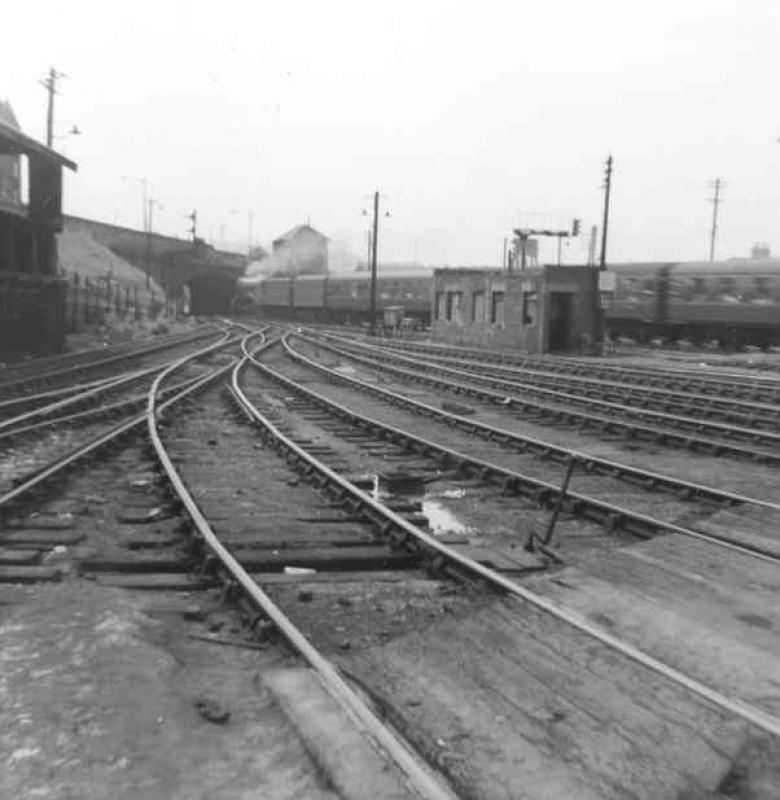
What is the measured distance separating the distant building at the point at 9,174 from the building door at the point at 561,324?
21.6 metres

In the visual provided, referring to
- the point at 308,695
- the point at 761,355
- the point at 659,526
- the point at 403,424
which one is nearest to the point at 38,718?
the point at 308,695

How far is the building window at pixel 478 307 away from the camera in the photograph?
3522 cm

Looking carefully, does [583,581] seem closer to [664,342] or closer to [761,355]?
[761,355]

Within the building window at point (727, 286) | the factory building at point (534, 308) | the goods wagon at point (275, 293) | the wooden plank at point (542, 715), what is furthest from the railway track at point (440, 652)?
the goods wagon at point (275, 293)

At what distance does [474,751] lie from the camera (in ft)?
12.4

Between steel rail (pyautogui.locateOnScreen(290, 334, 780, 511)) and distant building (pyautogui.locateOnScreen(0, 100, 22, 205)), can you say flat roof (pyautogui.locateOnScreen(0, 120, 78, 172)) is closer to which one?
distant building (pyautogui.locateOnScreen(0, 100, 22, 205))

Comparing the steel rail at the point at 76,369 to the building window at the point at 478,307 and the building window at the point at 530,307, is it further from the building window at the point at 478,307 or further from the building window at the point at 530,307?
the building window at the point at 530,307

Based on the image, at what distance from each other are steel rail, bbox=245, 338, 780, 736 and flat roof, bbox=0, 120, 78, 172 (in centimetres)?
2147

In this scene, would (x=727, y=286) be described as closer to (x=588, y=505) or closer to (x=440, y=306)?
(x=440, y=306)

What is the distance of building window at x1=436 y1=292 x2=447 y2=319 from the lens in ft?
126

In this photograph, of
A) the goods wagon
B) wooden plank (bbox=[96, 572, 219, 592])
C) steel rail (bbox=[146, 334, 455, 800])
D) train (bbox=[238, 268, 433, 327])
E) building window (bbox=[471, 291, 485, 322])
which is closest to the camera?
steel rail (bbox=[146, 334, 455, 800])

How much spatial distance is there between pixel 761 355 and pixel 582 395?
16.8m

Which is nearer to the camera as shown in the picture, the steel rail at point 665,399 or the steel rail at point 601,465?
the steel rail at point 601,465

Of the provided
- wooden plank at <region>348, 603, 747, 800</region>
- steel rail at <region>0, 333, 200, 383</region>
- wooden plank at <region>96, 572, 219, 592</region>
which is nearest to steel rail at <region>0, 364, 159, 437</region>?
steel rail at <region>0, 333, 200, 383</region>
